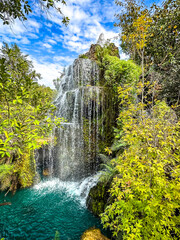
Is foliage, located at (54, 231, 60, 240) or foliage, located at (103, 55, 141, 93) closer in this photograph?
foliage, located at (54, 231, 60, 240)

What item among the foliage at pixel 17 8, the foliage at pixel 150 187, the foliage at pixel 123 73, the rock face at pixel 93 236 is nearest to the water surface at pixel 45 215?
the rock face at pixel 93 236

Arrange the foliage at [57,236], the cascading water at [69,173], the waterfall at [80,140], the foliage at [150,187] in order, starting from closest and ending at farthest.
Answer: the foliage at [150,187], the foliage at [57,236], the cascading water at [69,173], the waterfall at [80,140]

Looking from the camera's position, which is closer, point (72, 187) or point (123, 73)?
point (72, 187)

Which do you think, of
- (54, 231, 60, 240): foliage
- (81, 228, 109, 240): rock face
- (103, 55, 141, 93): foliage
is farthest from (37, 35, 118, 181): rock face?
(81, 228, 109, 240): rock face

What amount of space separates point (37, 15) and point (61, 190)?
25.4 ft

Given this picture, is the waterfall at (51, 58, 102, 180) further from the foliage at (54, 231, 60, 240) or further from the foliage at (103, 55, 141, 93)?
the foliage at (54, 231, 60, 240)

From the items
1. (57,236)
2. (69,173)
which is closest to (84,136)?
(69,173)

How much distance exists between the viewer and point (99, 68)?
10016 mm

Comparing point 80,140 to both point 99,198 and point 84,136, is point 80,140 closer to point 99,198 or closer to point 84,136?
point 84,136

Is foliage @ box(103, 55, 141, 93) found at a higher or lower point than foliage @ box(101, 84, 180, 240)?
higher

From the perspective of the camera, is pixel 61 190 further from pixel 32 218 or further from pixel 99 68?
pixel 99 68

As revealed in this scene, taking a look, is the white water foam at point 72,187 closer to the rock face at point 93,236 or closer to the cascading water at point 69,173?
the cascading water at point 69,173

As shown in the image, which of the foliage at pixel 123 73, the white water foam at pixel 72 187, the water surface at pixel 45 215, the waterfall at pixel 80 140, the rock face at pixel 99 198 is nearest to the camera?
the water surface at pixel 45 215

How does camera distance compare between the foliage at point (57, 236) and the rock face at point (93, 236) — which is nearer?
the rock face at point (93, 236)
